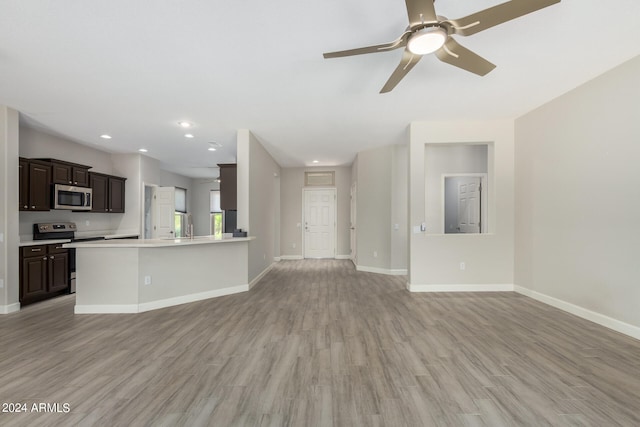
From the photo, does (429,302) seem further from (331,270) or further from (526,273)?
(331,270)

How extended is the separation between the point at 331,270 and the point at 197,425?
16.5 ft

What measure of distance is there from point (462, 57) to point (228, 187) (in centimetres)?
452

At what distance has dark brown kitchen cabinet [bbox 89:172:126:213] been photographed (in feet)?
18.2

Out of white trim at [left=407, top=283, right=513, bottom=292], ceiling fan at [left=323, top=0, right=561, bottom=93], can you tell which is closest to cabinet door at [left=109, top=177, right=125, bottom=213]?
ceiling fan at [left=323, top=0, right=561, bottom=93]

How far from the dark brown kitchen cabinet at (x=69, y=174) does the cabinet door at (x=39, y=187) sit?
0.10 metres

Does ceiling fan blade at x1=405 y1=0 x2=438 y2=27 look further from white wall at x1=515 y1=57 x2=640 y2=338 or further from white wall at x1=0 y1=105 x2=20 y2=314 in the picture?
white wall at x1=0 y1=105 x2=20 y2=314

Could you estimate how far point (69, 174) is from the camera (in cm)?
491

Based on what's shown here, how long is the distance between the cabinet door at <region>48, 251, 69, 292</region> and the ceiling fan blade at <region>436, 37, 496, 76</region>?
612 cm

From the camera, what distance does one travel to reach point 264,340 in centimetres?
283

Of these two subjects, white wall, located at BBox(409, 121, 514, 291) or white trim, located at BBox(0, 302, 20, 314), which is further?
white wall, located at BBox(409, 121, 514, 291)

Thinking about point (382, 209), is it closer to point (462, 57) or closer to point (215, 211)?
point (462, 57)

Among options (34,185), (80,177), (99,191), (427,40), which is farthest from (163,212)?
(427,40)

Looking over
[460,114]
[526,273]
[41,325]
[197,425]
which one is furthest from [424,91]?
[41,325]

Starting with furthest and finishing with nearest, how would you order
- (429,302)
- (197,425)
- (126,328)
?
(429,302), (126,328), (197,425)
